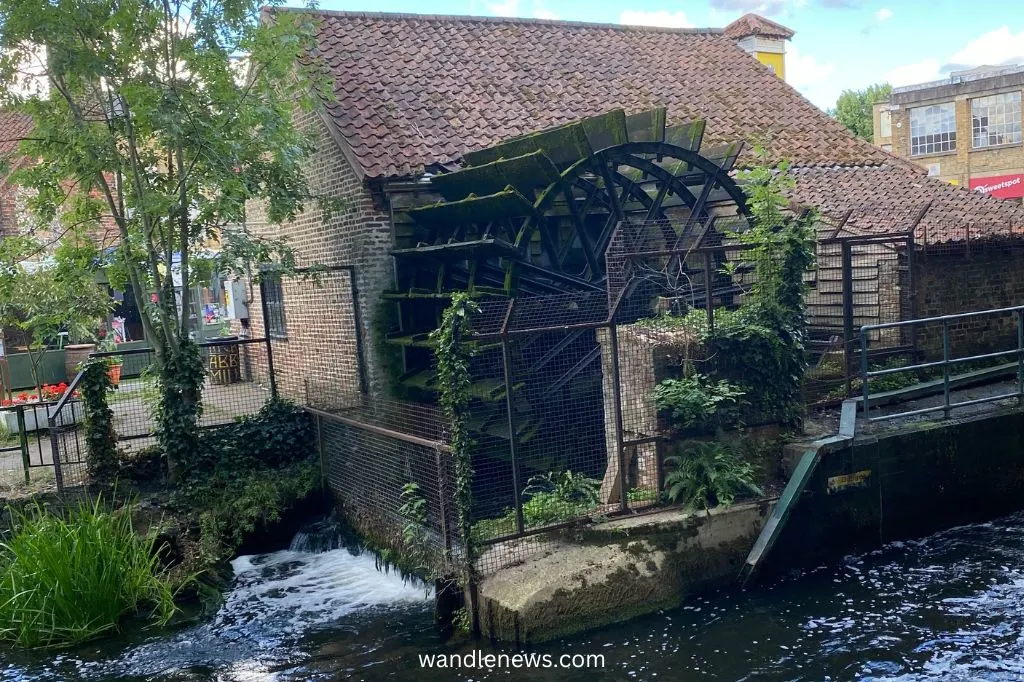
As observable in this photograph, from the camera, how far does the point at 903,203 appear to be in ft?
42.8

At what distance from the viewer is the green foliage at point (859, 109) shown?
156ft

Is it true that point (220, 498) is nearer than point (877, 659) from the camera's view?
Answer: No

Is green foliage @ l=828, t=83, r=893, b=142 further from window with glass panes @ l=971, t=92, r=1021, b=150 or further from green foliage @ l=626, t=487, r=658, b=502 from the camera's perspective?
green foliage @ l=626, t=487, r=658, b=502

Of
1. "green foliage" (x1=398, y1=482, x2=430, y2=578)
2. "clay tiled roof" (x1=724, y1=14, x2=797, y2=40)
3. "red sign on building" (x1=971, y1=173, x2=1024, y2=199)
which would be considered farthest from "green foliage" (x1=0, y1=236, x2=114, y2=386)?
"red sign on building" (x1=971, y1=173, x2=1024, y2=199)

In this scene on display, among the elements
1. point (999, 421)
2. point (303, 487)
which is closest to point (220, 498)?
point (303, 487)

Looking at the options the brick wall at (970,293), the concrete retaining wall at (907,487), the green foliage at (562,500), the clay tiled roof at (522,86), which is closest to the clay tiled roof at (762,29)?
the clay tiled roof at (522,86)

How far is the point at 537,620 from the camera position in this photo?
6.66 metres

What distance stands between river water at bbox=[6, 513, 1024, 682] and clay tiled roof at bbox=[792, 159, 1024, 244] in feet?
15.6

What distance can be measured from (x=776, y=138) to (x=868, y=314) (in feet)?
13.8

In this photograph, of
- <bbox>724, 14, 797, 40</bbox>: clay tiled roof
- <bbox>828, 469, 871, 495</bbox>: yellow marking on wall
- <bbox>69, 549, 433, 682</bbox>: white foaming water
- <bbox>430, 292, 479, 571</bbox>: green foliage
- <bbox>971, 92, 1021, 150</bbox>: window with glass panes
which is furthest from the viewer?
<bbox>971, 92, 1021, 150</bbox>: window with glass panes

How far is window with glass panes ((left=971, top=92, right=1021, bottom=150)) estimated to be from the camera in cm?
2927

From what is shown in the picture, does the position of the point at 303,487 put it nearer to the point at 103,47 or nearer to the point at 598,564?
the point at 598,564

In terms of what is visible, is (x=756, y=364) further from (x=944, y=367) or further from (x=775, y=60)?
(x=775, y=60)

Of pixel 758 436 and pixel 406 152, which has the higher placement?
pixel 406 152
